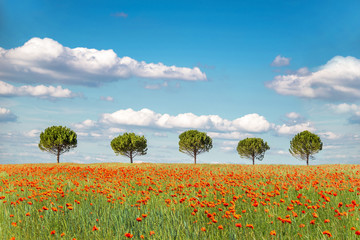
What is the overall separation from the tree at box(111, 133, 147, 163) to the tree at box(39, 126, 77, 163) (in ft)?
23.5

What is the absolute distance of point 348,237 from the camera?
18.5ft

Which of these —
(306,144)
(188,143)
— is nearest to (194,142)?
(188,143)

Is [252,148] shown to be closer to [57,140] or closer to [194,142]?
[194,142]

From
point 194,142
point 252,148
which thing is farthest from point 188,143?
point 252,148

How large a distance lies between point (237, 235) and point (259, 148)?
174ft

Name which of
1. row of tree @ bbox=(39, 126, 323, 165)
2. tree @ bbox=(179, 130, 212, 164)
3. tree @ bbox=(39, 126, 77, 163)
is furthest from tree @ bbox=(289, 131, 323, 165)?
tree @ bbox=(39, 126, 77, 163)

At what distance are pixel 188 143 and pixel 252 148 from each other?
493 inches

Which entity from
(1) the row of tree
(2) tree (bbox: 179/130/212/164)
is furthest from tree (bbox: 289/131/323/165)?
(2) tree (bbox: 179/130/212/164)

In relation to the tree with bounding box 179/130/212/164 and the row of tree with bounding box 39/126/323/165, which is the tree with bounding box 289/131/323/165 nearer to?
the row of tree with bounding box 39/126/323/165

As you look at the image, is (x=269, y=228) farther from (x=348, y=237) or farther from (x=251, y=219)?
(x=348, y=237)

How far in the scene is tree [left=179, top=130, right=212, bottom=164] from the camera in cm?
5459

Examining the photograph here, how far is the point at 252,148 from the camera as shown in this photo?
57.2 metres

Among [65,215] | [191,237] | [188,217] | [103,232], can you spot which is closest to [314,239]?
[191,237]

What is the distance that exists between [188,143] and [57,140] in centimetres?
2234
